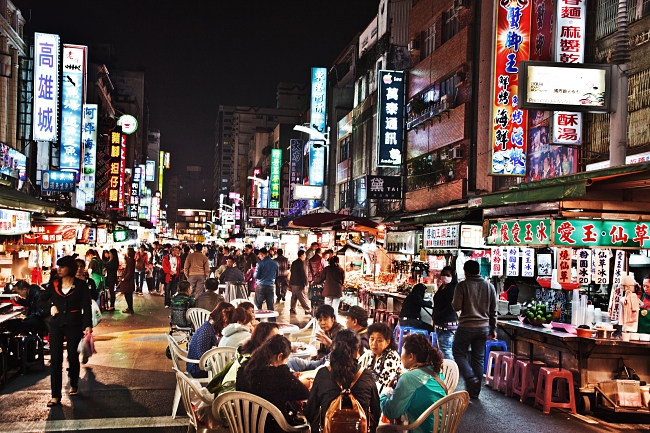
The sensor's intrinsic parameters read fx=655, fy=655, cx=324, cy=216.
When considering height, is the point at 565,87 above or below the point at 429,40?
below

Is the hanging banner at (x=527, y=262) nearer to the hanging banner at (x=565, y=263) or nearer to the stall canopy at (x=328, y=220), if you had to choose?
the hanging banner at (x=565, y=263)

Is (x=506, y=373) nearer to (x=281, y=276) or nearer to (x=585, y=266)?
(x=585, y=266)

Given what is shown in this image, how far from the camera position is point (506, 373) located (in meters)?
10.3

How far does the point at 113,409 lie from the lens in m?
8.69

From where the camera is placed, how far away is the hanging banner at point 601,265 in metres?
11.7

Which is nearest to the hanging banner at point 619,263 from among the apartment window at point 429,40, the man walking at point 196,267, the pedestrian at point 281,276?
the man walking at point 196,267

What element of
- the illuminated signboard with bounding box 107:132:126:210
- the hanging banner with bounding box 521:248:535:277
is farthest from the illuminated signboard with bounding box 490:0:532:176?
the illuminated signboard with bounding box 107:132:126:210

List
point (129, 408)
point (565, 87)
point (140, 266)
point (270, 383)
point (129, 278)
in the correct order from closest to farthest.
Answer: point (270, 383) < point (129, 408) < point (565, 87) < point (129, 278) < point (140, 266)

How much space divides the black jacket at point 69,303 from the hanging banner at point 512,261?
972cm

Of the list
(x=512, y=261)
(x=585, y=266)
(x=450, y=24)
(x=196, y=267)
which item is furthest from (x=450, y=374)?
(x=450, y=24)

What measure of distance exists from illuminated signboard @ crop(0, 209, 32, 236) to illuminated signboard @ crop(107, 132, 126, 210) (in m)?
21.0

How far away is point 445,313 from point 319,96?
30.7 metres

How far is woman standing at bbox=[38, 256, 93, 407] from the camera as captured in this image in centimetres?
892

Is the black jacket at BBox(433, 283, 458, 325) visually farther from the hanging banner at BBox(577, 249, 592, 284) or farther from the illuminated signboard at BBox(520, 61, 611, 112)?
the illuminated signboard at BBox(520, 61, 611, 112)
